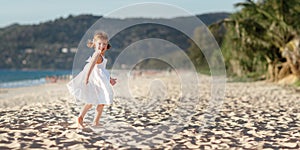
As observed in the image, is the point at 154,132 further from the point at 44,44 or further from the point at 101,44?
the point at 44,44

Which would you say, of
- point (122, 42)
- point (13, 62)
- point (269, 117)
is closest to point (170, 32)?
point (122, 42)

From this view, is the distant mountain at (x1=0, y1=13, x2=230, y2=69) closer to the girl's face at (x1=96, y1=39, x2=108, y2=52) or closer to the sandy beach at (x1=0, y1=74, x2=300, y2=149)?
the sandy beach at (x1=0, y1=74, x2=300, y2=149)

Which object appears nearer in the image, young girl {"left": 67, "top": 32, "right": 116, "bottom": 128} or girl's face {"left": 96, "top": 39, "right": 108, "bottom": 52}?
young girl {"left": 67, "top": 32, "right": 116, "bottom": 128}

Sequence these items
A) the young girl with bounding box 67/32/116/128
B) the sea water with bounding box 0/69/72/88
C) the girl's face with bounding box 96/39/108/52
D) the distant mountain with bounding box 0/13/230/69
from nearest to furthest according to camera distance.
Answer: the young girl with bounding box 67/32/116/128 → the girl's face with bounding box 96/39/108/52 → the sea water with bounding box 0/69/72/88 → the distant mountain with bounding box 0/13/230/69

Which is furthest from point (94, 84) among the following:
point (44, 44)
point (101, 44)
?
point (44, 44)

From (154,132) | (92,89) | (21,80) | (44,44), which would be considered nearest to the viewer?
(92,89)

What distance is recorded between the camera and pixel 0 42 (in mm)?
133375

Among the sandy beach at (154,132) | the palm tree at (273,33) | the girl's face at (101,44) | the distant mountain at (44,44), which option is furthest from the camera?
the distant mountain at (44,44)

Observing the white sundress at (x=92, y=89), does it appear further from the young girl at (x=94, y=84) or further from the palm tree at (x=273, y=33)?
the palm tree at (x=273, y=33)

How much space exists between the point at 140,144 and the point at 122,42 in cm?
7278

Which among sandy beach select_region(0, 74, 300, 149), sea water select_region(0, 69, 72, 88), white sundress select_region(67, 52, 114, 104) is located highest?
white sundress select_region(67, 52, 114, 104)

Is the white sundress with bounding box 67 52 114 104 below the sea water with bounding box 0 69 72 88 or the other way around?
the other way around

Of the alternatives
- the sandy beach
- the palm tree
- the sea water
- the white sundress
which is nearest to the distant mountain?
the sea water

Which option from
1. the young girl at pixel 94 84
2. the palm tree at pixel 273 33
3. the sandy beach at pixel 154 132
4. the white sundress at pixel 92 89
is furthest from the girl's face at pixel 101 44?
the palm tree at pixel 273 33
